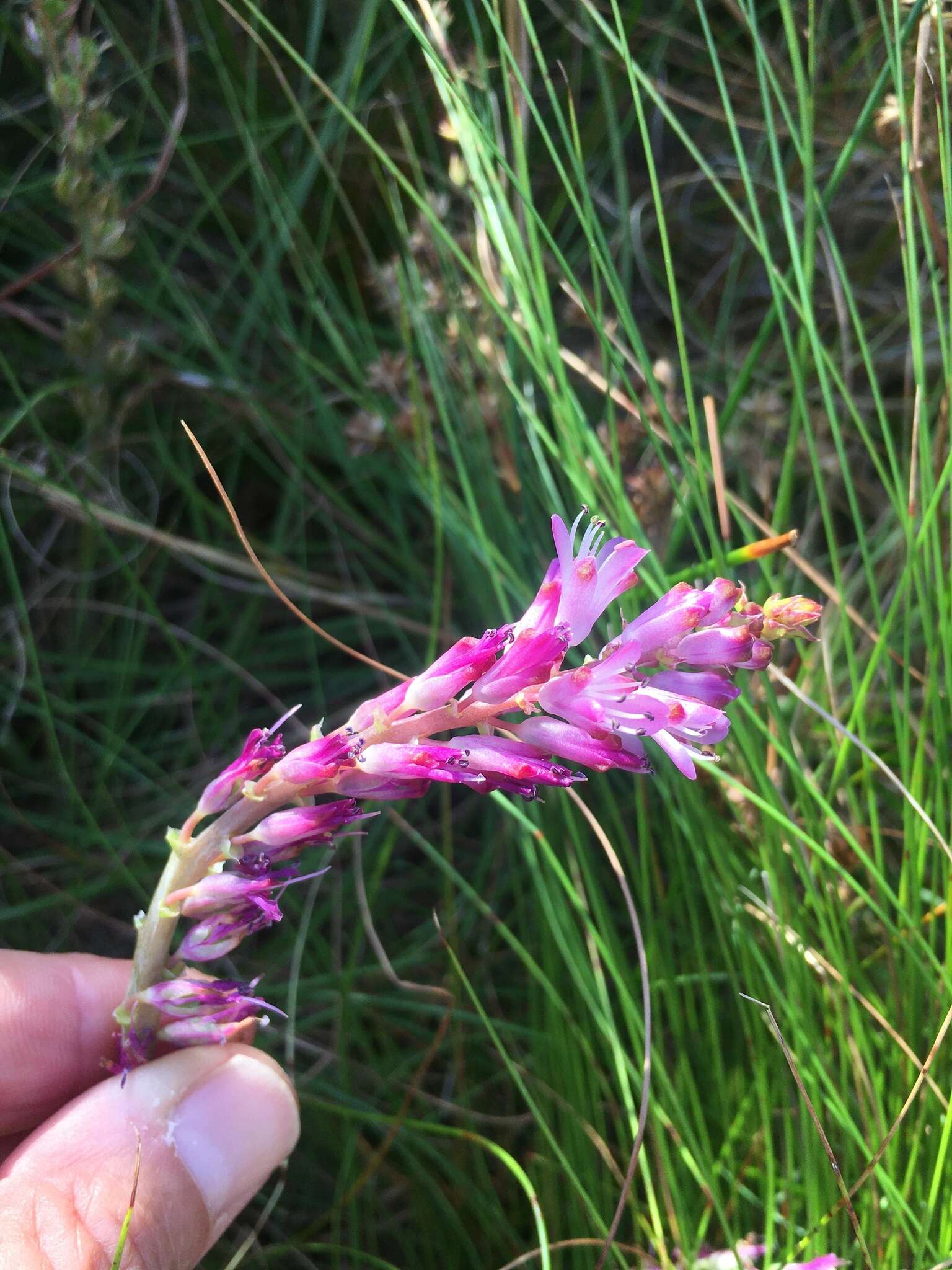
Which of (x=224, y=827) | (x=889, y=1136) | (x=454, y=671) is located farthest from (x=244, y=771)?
(x=889, y=1136)

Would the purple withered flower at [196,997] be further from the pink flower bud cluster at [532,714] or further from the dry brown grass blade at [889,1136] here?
the dry brown grass blade at [889,1136]

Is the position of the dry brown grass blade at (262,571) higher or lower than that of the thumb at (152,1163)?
higher

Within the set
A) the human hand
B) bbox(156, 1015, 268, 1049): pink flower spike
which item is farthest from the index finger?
bbox(156, 1015, 268, 1049): pink flower spike

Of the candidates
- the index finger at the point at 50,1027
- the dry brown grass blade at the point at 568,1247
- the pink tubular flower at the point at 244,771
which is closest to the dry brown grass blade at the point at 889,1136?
the dry brown grass blade at the point at 568,1247

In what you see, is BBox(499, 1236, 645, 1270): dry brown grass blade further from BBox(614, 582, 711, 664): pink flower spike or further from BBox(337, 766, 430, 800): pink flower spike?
BBox(614, 582, 711, 664): pink flower spike

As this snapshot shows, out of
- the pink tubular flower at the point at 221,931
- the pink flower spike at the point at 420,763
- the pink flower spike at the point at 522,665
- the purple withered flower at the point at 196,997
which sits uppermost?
the pink flower spike at the point at 522,665

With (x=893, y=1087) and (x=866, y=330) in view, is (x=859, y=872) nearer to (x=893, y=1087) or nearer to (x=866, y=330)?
(x=893, y=1087)

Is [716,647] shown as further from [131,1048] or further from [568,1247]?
[568,1247]

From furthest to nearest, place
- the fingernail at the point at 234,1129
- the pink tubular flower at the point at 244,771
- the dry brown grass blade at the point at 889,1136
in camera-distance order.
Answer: the fingernail at the point at 234,1129
the dry brown grass blade at the point at 889,1136
the pink tubular flower at the point at 244,771
